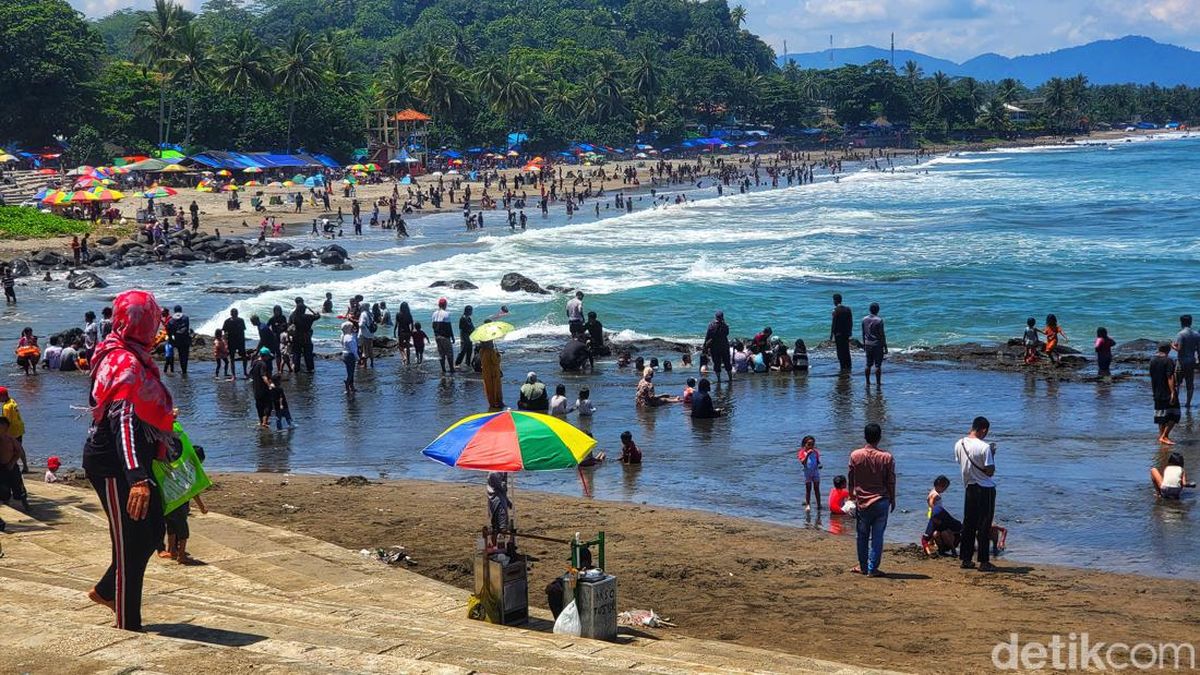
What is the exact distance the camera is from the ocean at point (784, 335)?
14.7 metres

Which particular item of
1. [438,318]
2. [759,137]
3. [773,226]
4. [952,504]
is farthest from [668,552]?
[759,137]

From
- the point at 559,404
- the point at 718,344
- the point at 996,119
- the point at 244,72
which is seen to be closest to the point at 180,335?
the point at 559,404

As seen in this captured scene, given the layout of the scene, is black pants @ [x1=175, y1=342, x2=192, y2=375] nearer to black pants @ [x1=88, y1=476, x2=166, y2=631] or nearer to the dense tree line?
black pants @ [x1=88, y1=476, x2=166, y2=631]

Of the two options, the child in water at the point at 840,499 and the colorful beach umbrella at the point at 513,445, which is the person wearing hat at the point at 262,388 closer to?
the child in water at the point at 840,499

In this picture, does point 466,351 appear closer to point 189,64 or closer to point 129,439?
point 129,439

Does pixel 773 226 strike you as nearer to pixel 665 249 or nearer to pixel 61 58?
pixel 665 249

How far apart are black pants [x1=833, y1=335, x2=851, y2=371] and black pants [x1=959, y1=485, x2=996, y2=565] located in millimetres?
11887

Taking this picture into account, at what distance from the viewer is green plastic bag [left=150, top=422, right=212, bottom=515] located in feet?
23.1

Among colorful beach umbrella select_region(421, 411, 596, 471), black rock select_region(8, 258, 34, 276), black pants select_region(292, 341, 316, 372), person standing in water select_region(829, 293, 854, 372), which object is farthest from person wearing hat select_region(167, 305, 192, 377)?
black rock select_region(8, 258, 34, 276)

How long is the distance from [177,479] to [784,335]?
23.7m

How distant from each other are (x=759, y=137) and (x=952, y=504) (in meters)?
132

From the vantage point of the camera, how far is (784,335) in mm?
30047

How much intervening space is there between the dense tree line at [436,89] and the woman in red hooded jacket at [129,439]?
73.6 meters

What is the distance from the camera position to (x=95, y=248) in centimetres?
4672
